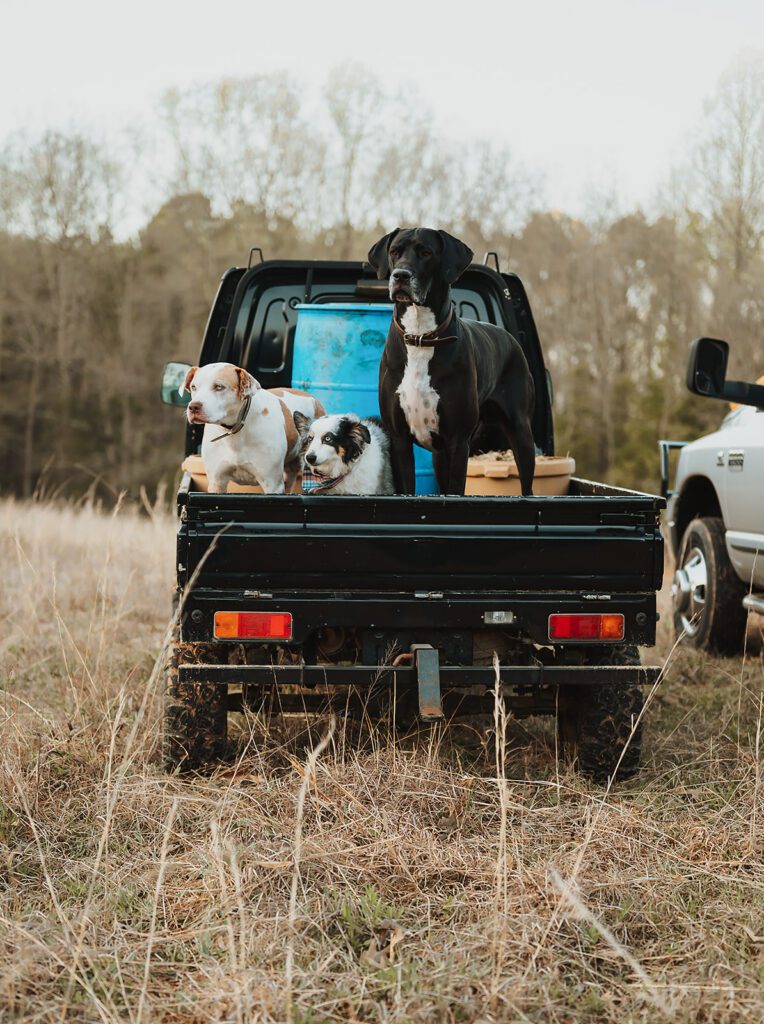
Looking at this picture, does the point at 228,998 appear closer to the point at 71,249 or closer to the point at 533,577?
the point at 533,577

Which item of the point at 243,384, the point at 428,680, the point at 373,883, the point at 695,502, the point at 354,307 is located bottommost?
the point at 373,883

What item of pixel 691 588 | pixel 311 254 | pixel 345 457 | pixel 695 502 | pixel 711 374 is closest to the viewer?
pixel 345 457

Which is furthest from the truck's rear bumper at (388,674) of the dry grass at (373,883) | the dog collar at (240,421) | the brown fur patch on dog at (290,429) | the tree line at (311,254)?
the tree line at (311,254)

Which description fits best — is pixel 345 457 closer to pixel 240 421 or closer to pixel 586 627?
pixel 240 421

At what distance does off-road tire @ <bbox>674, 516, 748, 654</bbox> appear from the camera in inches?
237

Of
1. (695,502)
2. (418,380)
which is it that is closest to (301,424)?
(418,380)

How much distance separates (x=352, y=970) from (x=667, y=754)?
223 centimetres

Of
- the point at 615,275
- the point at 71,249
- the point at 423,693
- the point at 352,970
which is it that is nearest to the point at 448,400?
the point at 423,693

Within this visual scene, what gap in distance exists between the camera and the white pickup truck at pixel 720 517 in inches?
209

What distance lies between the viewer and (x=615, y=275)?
75.9ft

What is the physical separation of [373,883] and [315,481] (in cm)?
196

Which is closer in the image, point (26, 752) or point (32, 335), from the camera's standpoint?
point (26, 752)

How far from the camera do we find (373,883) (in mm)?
2893

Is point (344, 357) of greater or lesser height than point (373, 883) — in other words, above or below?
above
